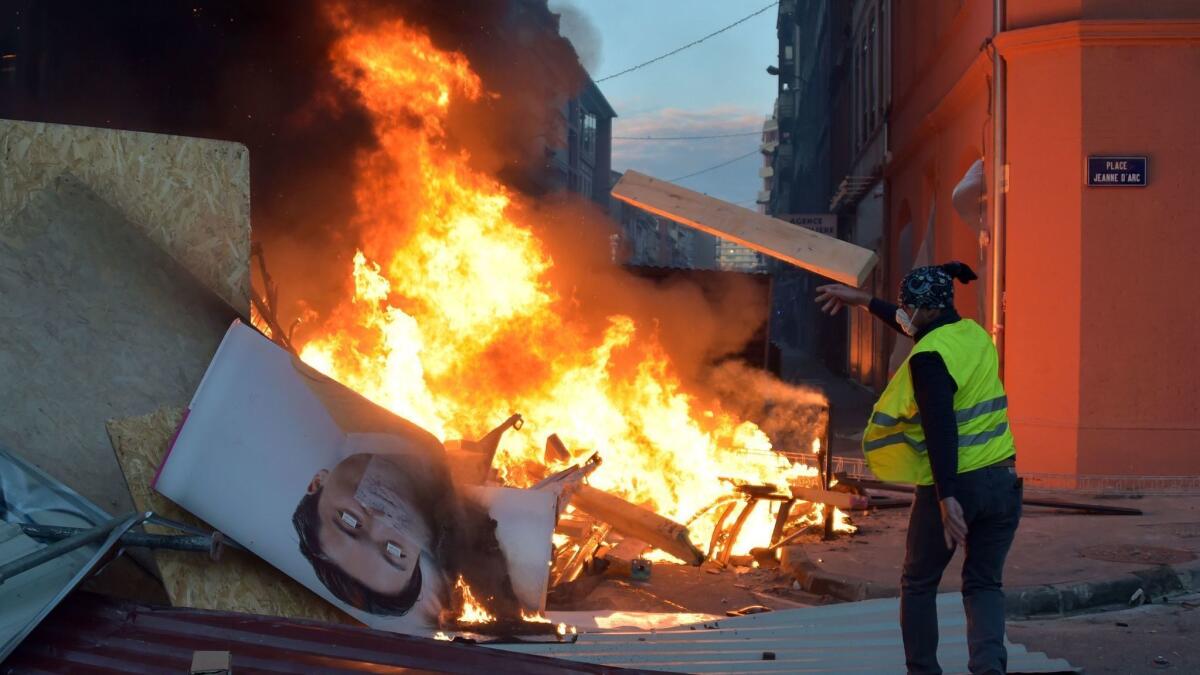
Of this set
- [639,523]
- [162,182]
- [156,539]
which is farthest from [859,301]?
[162,182]

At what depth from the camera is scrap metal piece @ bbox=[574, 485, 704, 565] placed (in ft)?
22.1

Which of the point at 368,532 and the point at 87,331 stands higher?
the point at 87,331

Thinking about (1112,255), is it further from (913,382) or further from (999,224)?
(913,382)

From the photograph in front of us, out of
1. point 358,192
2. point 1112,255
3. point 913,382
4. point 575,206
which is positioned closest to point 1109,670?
point 913,382

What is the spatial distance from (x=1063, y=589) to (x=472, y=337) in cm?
553

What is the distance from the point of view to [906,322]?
414cm

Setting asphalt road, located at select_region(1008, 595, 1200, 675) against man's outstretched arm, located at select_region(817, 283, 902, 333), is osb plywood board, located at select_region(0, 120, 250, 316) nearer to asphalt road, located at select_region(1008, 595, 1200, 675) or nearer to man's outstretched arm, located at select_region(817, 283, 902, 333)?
man's outstretched arm, located at select_region(817, 283, 902, 333)

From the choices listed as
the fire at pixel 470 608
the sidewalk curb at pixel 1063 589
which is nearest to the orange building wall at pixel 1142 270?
the sidewalk curb at pixel 1063 589

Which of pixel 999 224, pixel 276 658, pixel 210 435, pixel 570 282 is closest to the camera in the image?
pixel 276 658

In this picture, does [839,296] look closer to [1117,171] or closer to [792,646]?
[792,646]

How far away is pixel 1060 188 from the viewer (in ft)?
31.8

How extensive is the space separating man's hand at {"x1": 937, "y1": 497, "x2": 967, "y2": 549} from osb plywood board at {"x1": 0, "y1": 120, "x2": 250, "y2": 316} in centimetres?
348

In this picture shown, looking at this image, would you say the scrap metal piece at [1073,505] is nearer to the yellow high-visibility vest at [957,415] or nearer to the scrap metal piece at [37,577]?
the yellow high-visibility vest at [957,415]

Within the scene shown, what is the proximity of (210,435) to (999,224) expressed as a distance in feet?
27.4
